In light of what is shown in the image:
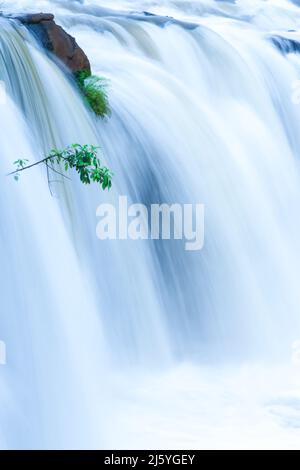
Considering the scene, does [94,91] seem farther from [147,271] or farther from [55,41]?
[147,271]

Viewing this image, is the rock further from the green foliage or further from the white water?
the white water

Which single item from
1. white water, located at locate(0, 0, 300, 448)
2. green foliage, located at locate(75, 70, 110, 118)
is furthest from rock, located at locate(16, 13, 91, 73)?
white water, located at locate(0, 0, 300, 448)

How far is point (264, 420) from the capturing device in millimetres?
5719

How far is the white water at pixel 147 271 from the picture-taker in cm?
508

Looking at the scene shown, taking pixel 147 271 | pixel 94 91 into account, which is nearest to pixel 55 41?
pixel 94 91

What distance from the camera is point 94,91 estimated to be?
274 inches

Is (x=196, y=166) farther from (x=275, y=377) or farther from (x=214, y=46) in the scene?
(x=214, y=46)

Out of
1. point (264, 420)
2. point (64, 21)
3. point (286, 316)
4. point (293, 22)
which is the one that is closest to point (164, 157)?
point (286, 316)

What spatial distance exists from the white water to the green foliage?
0.43ft

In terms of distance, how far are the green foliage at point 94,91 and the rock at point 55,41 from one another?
0.10 meters

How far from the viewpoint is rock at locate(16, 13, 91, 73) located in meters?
7.09

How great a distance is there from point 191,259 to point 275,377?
4.08ft

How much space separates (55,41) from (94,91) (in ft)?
1.93

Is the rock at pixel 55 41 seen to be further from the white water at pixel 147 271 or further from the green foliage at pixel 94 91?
the white water at pixel 147 271
